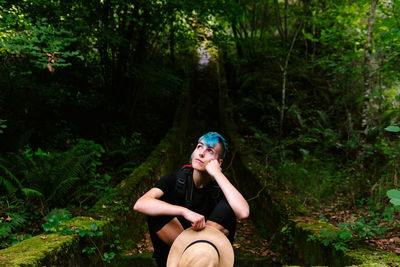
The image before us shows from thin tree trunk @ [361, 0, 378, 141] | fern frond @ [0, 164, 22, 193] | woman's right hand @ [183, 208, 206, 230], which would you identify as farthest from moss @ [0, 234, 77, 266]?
thin tree trunk @ [361, 0, 378, 141]

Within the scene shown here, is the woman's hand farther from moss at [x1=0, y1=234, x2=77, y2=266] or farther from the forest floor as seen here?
the forest floor

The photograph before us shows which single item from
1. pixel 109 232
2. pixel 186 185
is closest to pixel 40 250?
pixel 109 232

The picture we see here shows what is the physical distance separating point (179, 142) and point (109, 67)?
10.1 feet

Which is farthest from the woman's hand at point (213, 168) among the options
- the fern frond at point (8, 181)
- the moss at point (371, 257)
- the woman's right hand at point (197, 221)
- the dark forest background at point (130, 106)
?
the fern frond at point (8, 181)

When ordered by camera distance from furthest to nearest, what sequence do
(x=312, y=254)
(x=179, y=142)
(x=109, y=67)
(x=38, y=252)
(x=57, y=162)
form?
(x=179, y=142) < (x=109, y=67) < (x=57, y=162) < (x=312, y=254) < (x=38, y=252)

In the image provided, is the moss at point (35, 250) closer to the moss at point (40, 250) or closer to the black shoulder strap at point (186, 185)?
the moss at point (40, 250)

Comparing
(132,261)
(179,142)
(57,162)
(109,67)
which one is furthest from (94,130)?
(132,261)

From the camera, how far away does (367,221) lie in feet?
15.6

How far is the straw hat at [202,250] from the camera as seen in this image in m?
1.69

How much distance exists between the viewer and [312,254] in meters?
3.36

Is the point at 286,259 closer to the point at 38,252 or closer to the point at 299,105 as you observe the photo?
the point at 38,252

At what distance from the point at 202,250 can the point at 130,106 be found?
8.25 m

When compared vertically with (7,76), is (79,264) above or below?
below

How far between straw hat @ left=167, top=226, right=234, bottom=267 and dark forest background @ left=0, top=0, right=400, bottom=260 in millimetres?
1889
